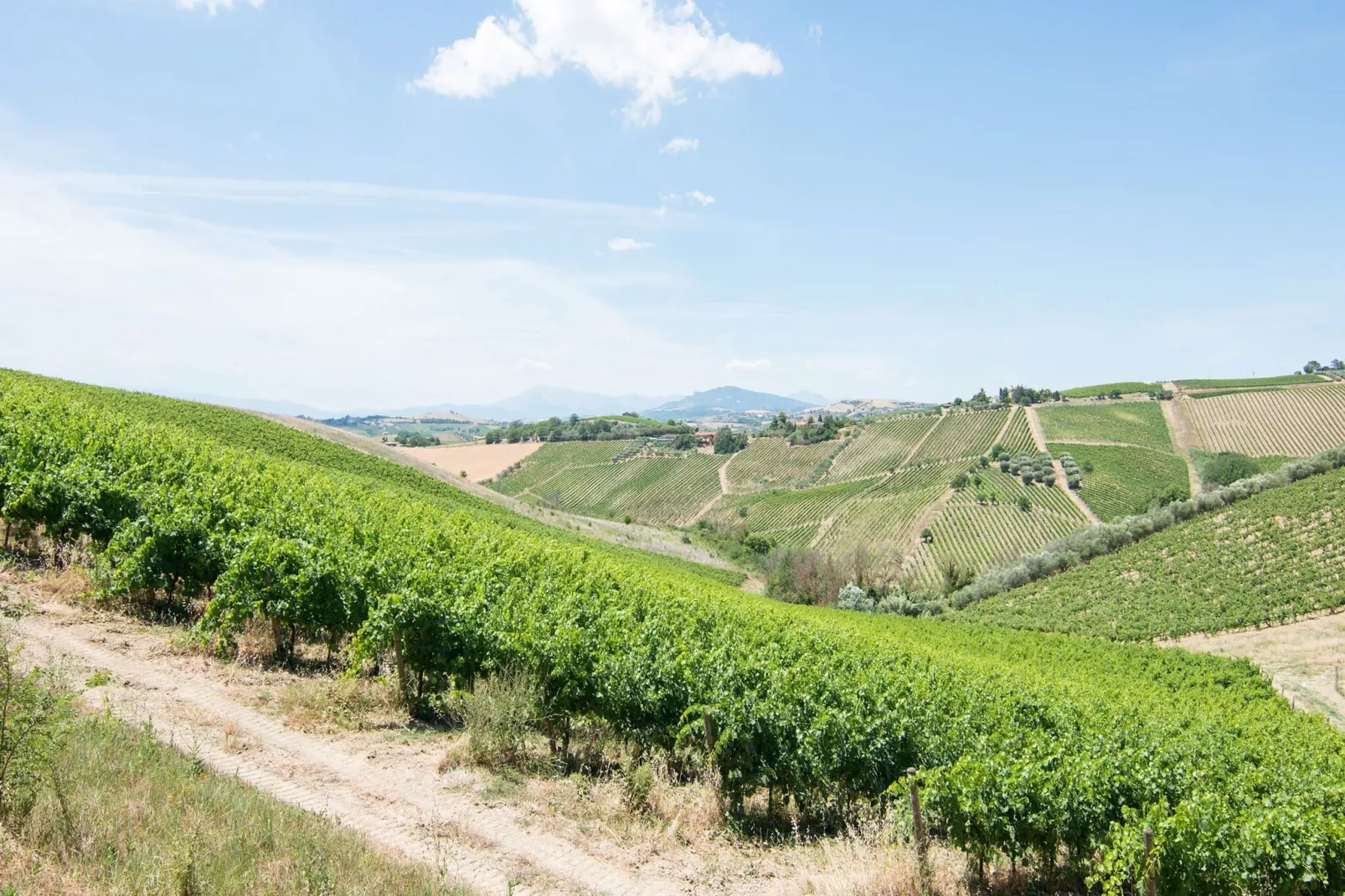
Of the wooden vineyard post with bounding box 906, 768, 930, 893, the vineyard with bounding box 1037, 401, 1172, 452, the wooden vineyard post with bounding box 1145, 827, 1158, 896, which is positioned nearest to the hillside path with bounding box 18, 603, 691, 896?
the wooden vineyard post with bounding box 906, 768, 930, 893

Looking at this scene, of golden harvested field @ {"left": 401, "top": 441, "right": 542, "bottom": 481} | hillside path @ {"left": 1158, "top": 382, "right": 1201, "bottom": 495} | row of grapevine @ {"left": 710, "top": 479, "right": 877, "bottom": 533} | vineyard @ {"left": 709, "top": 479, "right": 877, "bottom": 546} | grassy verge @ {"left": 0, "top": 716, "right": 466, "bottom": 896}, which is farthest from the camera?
golden harvested field @ {"left": 401, "top": 441, "right": 542, "bottom": 481}

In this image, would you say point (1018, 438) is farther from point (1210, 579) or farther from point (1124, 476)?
point (1210, 579)

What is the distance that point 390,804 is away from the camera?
8.41 meters

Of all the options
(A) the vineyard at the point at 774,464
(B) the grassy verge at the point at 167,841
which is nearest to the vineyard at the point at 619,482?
(A) the vineyard at the point at 774,464

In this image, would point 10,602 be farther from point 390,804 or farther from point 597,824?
point 597,824

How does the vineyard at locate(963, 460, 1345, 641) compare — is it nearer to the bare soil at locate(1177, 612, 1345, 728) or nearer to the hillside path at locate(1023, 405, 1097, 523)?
the bare soil at locate(1177, 612, 1345, 728)

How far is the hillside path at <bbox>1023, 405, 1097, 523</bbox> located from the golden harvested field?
89.2 m

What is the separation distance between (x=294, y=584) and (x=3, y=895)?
8.24 metres

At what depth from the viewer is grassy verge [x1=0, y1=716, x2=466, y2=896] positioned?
531 centimetres

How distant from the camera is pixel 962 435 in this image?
122m

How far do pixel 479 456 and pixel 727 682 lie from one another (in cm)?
13550

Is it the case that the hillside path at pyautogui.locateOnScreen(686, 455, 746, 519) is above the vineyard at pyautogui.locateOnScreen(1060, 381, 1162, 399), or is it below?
below

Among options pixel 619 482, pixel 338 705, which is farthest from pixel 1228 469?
pixel 338 705

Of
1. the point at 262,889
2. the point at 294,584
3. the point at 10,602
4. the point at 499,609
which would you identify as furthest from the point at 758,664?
the point at 10,602
